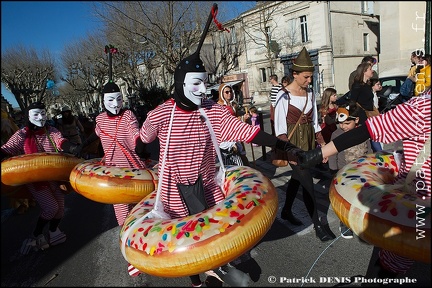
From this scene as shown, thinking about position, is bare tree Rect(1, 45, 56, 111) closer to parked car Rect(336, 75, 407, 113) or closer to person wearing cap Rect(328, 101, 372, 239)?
person wearing cap Rect(328, 101, 372, 239)

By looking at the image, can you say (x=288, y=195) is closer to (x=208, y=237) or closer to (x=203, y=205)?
(x=203, y=205)

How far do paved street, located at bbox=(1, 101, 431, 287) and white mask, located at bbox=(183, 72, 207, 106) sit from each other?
137cm

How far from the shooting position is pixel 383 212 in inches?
71.6

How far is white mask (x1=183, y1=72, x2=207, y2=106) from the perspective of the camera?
231 cm

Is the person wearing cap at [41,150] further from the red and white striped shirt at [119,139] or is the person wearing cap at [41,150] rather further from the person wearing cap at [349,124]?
the person wearing cap at [349,124]

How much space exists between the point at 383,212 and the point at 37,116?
12.0ft

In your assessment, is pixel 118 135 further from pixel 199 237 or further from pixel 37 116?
pixel 199 237

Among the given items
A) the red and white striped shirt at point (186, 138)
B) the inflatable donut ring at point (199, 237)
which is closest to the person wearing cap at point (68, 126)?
the red and white striped shirt at point (186, 138)

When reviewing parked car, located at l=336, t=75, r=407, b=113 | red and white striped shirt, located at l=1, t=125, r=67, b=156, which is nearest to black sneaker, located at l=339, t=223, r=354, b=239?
red and white striped shirt, located at l=1, t=125, r=67, b=156

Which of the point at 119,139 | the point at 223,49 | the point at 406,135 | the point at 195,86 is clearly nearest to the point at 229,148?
the point at 119,139

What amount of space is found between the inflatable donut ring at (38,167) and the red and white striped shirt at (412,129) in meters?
3.14

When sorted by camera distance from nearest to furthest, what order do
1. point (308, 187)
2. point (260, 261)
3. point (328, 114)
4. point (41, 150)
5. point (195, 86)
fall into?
point (195, 86) → point (260, 261) → point (308, 187) → point (41, 150) → point (328, 114)

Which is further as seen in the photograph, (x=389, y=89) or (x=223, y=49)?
(x=223, y=49)

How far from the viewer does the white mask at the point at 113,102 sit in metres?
3.48
